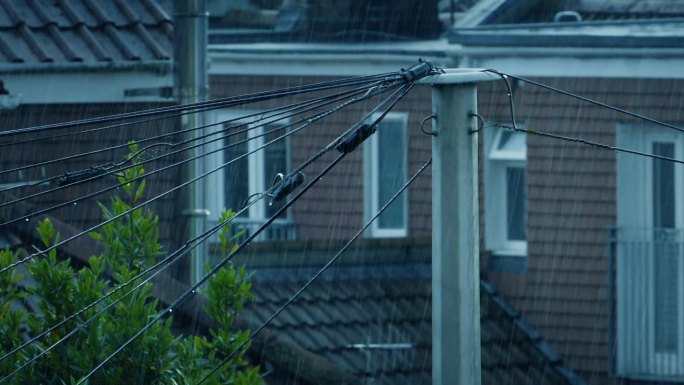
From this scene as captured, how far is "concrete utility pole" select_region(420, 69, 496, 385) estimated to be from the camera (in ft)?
18.7

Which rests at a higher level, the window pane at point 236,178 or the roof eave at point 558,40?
the roof eave at point 558,40

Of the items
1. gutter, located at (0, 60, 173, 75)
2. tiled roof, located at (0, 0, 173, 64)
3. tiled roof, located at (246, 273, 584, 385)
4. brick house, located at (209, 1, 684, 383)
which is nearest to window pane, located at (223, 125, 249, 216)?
brick house, located at (209, 1, 684, 383)

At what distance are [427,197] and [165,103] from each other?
20.9 ft

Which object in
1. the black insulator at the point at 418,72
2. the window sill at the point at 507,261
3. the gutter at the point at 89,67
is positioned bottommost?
the window sill at the point at 507,261

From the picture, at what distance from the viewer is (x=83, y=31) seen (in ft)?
33.7

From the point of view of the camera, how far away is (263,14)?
2111 centimetres

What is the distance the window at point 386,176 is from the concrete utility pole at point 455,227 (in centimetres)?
1097

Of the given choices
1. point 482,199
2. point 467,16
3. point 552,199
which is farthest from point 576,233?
point 467,16

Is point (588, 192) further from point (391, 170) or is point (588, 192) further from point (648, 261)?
point (391, 170)

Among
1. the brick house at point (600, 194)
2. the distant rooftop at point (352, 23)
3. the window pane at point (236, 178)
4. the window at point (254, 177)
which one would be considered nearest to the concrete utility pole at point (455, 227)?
the brick house at point (600, 194)

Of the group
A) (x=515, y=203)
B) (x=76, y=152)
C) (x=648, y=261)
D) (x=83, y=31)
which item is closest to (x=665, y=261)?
(x=648, y=261)

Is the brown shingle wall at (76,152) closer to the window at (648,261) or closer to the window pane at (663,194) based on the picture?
the window at (648,261)

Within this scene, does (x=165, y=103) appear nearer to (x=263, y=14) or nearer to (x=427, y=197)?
(x=427, y=197)

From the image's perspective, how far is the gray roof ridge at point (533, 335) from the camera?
569 inches
